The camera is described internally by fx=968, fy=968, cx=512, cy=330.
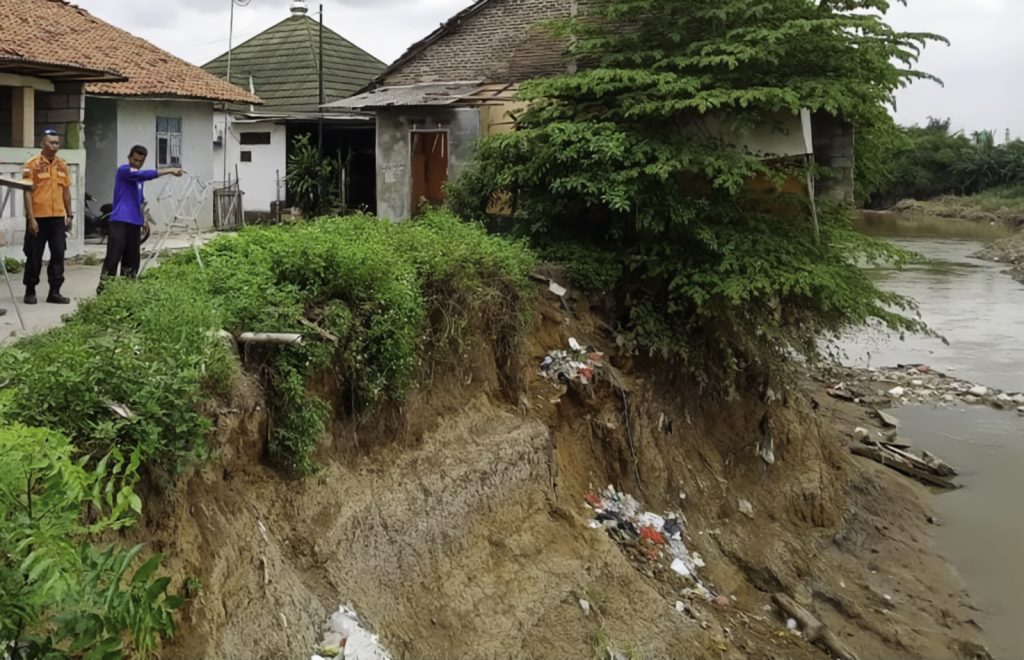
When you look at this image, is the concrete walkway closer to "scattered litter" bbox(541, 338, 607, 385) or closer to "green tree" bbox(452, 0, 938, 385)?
"scattered litter" bbox(541, 338, 607, 385)

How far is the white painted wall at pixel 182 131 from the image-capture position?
17.3 metres

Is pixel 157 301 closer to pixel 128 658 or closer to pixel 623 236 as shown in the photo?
pixel 128 658

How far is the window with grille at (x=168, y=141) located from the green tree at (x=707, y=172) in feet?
30.3

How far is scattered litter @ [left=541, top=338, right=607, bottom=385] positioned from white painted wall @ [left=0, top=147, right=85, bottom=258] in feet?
21.9

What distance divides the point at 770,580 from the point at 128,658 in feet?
22.2

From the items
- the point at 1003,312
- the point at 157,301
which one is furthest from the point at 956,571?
the point at 1003,312

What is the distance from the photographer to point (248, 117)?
21.0m

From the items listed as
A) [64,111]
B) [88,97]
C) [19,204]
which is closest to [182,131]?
[88,97]

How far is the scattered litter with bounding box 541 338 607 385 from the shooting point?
933 cm

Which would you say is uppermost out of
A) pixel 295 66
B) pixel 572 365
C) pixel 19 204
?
pixel 295 66

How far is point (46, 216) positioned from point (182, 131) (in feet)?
31.7

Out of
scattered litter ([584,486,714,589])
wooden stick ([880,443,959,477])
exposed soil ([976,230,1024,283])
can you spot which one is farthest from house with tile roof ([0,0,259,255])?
exposed soil ([976,230,1024,283])

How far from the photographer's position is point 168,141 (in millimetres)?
18141

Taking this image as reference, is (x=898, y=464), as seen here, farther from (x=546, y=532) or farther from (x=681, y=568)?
(x=546, y=532)
